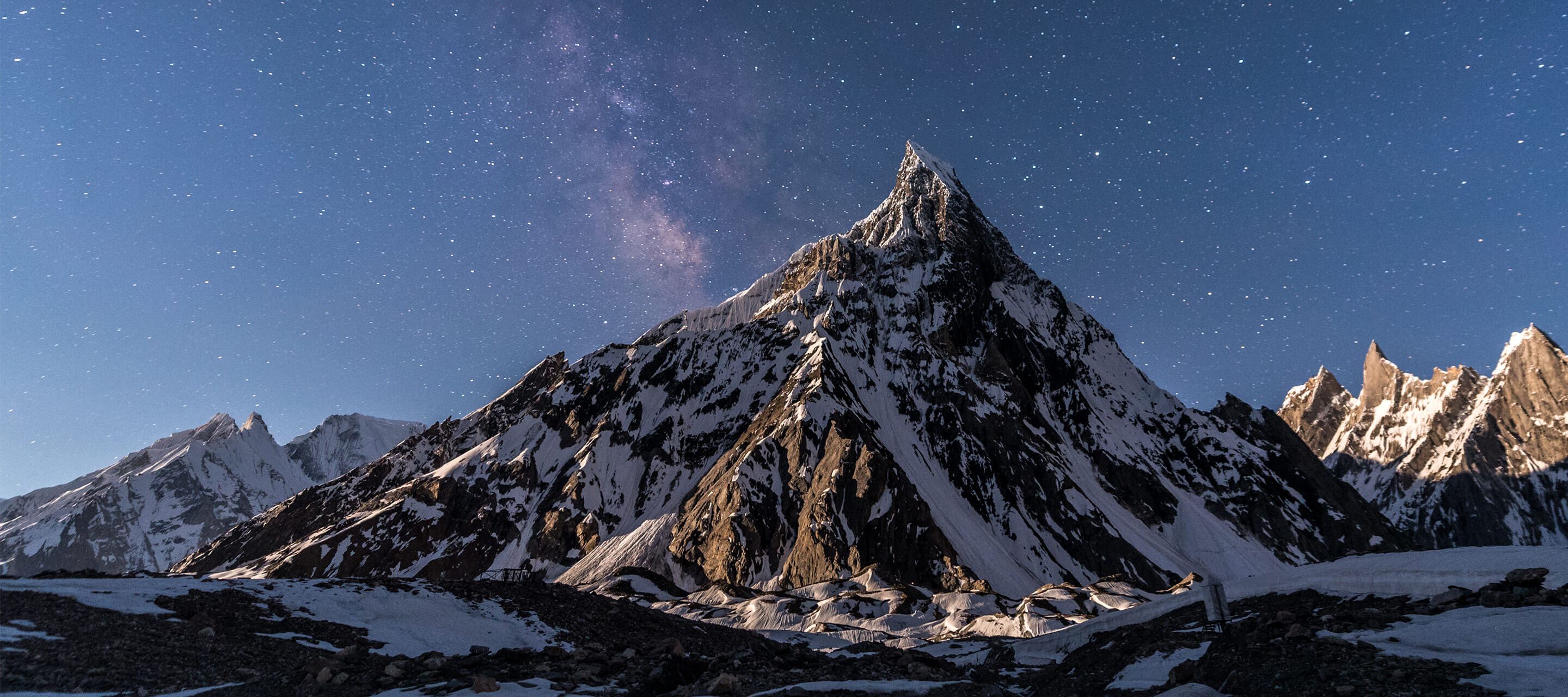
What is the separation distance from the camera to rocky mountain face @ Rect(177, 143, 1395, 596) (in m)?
120

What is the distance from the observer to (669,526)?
134250 millimetres

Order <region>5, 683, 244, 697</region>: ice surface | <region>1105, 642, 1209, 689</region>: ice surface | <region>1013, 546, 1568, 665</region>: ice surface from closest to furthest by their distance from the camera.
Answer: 1. <region>5, 683, 244, 697</region>: ice surface
2. <region>1105, 642, 1209, 689</region>: ice surface
3. <region>1013, 546, 1568, 665</region>: ice surface

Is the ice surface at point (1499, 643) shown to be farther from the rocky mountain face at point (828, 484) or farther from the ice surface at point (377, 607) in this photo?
the rocky mountain face at point (828, 484)

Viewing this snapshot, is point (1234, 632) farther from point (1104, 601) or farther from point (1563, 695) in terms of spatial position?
point (1104, 601)

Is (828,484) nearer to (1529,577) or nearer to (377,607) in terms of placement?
(377,607)

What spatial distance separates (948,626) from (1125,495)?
123 metres


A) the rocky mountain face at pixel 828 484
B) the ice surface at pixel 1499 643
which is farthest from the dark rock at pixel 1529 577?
the rocky mountain face at pixel 828 484

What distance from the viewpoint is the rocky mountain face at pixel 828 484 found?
395ft

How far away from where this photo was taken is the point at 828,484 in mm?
122375

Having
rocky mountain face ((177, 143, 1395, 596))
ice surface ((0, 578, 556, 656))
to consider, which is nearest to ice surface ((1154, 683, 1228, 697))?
ice surface ((0, 578, 556, 656))

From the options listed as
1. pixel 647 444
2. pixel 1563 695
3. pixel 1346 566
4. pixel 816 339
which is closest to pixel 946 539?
pixel 816 339

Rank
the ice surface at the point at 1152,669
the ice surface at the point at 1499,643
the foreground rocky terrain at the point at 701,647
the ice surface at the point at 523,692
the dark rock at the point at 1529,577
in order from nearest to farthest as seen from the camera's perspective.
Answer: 1. the ice surface at the point at 1499,643
2. the foreground rocky terrain at the point at 701,647
3. the ice surface at the point at 523,692
4. the dark rock at the point at 1529,577
5. the ice surface at the point at 1152,669

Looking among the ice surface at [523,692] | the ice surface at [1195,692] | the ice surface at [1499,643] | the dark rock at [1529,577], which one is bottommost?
the ice surface at [523,692]

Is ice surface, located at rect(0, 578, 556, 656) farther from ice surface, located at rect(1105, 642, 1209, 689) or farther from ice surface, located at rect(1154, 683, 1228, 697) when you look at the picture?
ice surface, located at rect(1154, 683, 1228, 697)
